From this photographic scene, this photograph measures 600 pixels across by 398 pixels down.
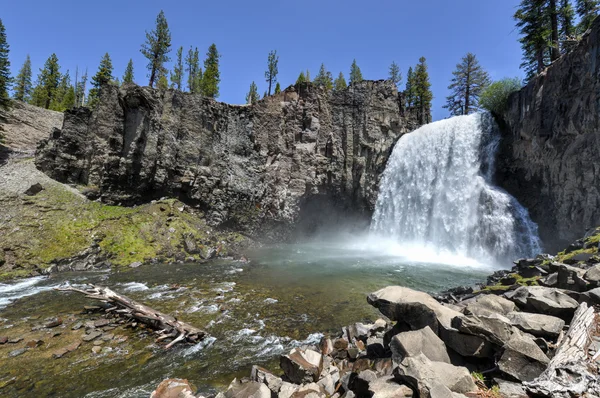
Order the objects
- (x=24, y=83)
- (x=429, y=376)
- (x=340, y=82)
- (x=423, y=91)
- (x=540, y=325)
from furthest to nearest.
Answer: (x=340, y=82)
(x=24, y=83)
(x=423, y=91)
(x=540, y=325)
(x=429, y=376)

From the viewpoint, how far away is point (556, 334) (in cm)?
522

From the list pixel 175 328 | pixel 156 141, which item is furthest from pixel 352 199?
pixel 175 328

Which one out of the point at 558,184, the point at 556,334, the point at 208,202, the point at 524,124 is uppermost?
the point at 524,124

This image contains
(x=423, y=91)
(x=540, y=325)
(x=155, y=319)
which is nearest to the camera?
(x=540, y=325)

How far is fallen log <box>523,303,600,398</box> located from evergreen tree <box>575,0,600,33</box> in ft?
127

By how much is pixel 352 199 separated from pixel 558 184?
2194cm

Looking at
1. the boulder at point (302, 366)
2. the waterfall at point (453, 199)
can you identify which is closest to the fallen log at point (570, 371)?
the boulder at point (302, 366)

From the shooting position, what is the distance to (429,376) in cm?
419

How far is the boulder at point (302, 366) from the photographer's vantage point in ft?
19.6

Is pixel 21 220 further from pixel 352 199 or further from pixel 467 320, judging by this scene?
pixel 352 199

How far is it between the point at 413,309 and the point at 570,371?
115 inches

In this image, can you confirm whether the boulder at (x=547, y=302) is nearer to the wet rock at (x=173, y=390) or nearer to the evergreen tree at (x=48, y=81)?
the wet rock at (x=173, y=390)

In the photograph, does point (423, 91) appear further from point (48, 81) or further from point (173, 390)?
point (48, 81)

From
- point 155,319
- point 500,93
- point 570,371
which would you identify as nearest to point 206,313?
point 155,319
